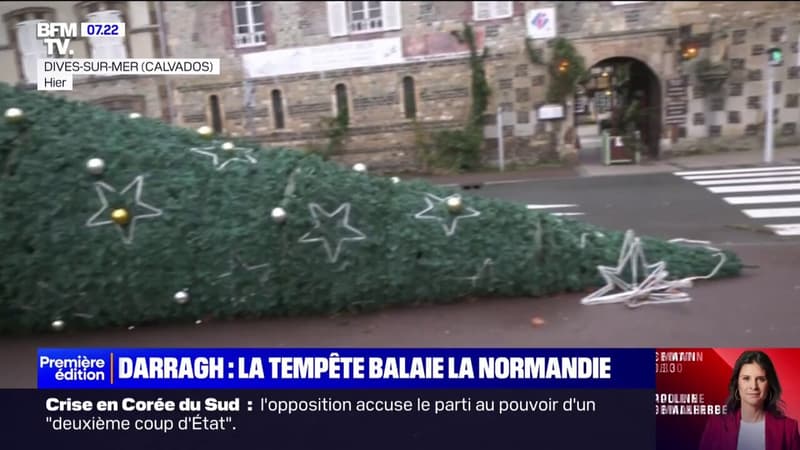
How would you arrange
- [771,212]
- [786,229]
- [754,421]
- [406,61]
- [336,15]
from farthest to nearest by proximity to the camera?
1. [406,61]
2. [336,15]
3. [771,212]
4. [786,229]
5. [754,421]

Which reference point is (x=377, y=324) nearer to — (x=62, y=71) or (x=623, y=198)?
(x=62, y=71)

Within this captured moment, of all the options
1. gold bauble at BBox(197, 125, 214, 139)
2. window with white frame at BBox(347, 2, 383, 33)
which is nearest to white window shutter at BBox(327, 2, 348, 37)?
window with white frame at BBox(347, 2, 383, 33)

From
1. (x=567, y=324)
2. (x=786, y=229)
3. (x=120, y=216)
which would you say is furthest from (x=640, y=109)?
(x=120, y=216)

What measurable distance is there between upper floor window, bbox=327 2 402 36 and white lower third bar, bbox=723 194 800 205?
12.1m

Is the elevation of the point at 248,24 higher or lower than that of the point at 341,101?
higher

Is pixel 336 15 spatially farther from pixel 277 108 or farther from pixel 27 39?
pixel 27 39

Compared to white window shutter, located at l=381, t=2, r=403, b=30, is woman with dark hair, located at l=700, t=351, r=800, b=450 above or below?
below

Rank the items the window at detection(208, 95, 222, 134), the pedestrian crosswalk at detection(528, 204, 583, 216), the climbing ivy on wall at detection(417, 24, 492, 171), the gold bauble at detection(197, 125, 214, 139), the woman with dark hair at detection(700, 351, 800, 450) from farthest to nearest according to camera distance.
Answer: the climbing ivy on wall at detection(417, 24, 492, 171), the window at detection(208, 95, 222, 134), the pedestrian crosswalk at detection(528, 204, 583, 216), the gold bauble at detection(197, 125, 214, 139), the woman with dark hair at detection(700, 351, 800, 450)

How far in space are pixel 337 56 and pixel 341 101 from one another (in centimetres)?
117

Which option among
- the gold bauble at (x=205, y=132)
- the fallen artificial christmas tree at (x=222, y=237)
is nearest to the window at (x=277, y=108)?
the gold bauble at (x=205, y=132)

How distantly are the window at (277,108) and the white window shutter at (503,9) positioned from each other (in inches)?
236

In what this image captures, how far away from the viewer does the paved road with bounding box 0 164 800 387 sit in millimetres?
3793

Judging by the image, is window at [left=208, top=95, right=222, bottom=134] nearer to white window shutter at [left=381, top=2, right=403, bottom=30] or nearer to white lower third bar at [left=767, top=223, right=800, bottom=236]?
white lower third bar at [left=767, top=223, right=800, bottom=236]

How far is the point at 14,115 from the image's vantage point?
161 inches
